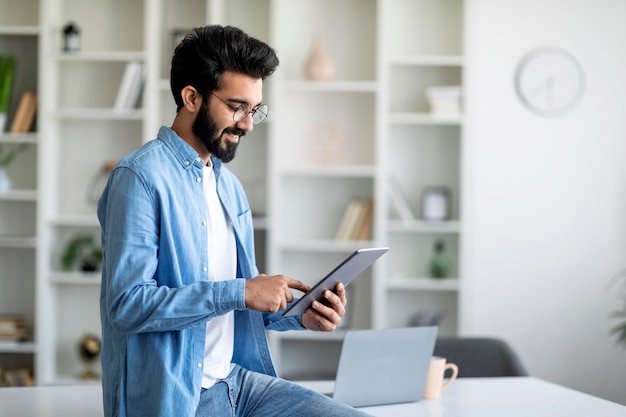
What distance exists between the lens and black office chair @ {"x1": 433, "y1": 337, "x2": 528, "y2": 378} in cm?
297

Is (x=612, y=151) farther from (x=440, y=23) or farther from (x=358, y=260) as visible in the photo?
(x=358, y=260)

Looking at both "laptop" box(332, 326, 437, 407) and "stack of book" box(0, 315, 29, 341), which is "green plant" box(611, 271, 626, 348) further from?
"stack of book" box(0, 315, 29, 341)

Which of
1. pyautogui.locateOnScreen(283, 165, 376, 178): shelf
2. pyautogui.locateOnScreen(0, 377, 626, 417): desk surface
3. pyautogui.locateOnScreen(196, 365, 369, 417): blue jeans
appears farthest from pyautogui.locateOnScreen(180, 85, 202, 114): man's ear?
pyautogui.locateOnScreen(283, 165, 376, 178): shelf

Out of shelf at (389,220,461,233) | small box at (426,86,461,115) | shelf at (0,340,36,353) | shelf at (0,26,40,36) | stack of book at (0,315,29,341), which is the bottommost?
shelf at (0,340,36,353)

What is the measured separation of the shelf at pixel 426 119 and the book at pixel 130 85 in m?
1.33

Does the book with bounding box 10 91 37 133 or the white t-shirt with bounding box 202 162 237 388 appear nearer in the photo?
the white t-shirt with bounding box 202 162 237 388

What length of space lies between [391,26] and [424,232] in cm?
112

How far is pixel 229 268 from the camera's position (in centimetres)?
210

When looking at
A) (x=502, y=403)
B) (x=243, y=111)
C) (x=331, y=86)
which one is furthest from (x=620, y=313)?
(x=243, y=111)

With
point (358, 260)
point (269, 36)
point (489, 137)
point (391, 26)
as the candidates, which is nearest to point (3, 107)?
point (269, 36)

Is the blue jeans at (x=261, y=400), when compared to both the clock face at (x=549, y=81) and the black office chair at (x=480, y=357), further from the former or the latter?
the clock face at (x=549, y=81)

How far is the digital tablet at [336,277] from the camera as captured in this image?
1.90 metres

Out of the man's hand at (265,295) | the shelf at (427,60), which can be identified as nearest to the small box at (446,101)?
the shelf at (427,60)

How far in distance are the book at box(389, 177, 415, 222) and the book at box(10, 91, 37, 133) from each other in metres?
1.94
